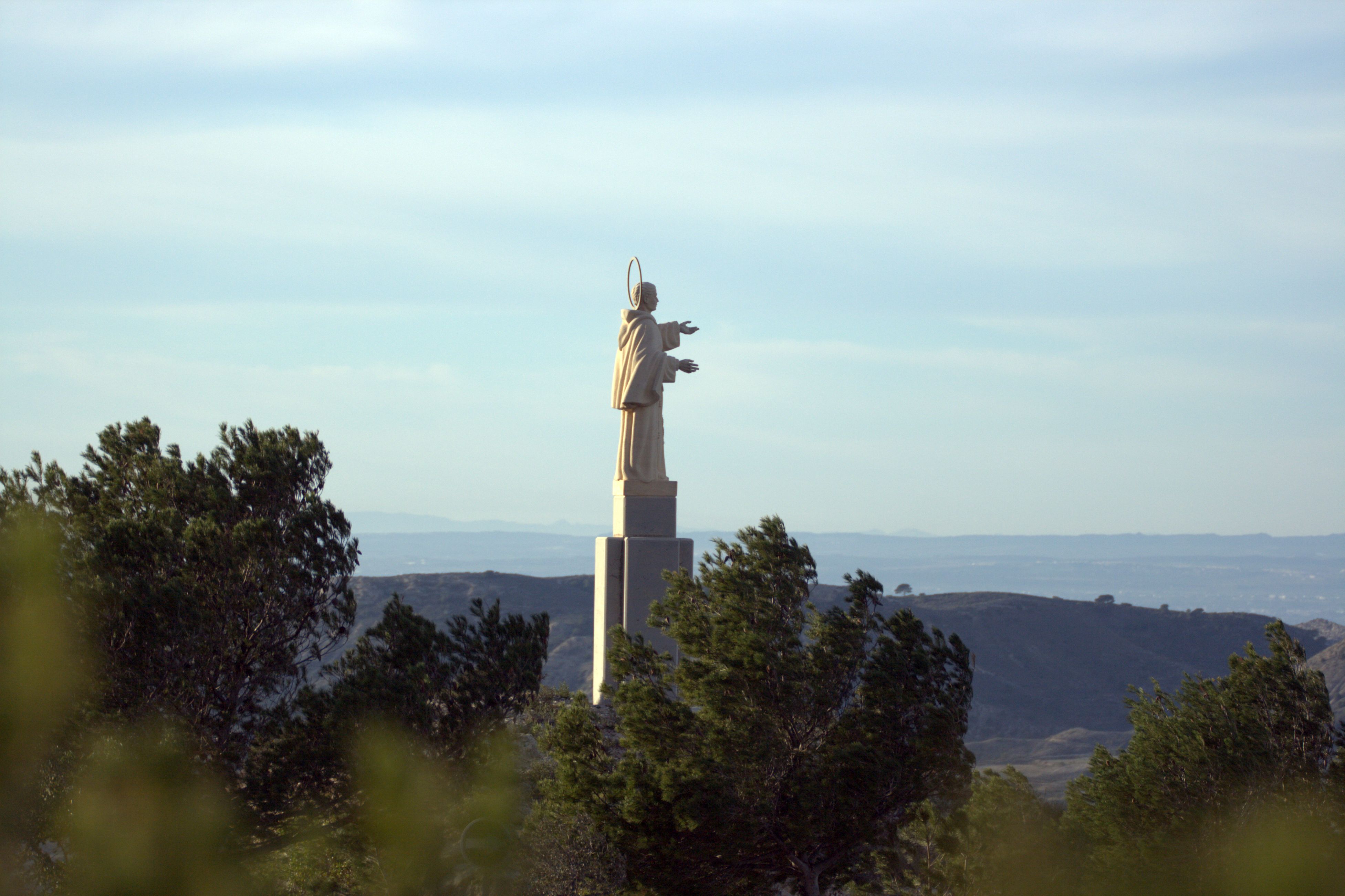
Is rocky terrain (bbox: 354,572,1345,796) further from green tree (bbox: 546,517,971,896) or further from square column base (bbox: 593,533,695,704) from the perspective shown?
green tree (bbox: 546,517,971,896)

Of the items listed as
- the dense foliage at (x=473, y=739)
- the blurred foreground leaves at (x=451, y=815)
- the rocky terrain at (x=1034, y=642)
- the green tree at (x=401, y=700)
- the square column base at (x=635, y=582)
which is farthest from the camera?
the rocky terrain at (x=1034, y=642)

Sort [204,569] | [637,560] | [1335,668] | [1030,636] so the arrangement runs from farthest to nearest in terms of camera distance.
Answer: [1030,636]
[1335,668]
[637,560]
[204,569]

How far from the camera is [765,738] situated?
671 inches

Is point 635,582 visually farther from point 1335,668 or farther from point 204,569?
point 1335,668

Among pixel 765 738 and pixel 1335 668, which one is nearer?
pixel 765 738

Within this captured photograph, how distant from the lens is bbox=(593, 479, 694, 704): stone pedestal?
20.2m

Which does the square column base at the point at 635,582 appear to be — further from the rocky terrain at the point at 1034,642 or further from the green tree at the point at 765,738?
the rocky terrain at the point at 1034,642

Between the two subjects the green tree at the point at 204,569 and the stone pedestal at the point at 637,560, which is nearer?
the green tree at the point at 204,569

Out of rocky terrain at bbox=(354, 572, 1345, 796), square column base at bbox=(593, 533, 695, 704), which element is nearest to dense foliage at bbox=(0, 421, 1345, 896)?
square column base at bbox=(593, 533, 695, 704)

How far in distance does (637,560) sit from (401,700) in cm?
439

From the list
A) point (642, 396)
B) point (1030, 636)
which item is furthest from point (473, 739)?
point (1030, 636)

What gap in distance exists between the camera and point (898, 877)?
18.4m

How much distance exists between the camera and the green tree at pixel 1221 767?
18016 millimetres

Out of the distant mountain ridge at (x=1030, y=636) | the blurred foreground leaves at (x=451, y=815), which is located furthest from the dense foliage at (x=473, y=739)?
the distant mountain ridge at (x=1030, y=636)
